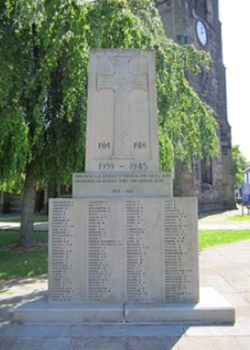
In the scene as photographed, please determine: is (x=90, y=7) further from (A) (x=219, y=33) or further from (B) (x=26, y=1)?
(A) (x=219, y=33)

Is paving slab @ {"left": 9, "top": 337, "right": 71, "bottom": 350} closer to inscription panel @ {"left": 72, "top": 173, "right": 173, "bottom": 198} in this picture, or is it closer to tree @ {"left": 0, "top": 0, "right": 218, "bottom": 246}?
inscription panel @ {"left": 72, "top": 173, "right": 173, "bottom": 198}

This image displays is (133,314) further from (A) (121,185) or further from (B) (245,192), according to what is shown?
(B) (245,192)

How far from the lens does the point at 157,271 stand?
3609 mm

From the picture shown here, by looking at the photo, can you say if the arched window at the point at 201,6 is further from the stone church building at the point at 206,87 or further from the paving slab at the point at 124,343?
the paving slab at the point at 124,343

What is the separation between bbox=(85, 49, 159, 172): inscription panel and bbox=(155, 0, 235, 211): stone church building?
16757mm

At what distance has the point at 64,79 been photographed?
7719mm

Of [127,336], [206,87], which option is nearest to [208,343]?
[127,336]

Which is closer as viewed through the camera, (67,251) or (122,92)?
(67,251)

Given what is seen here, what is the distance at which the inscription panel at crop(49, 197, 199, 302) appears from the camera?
3609mm

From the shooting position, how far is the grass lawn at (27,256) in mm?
6340

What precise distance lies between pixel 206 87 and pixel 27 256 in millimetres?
21736

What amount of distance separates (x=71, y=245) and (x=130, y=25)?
5.44 meters

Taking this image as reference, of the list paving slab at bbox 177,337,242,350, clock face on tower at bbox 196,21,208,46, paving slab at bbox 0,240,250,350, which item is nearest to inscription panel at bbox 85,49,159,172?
paving slab at bbox 0,240,250,350

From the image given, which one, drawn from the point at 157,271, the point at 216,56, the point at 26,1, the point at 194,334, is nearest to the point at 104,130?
the point at 157,271
